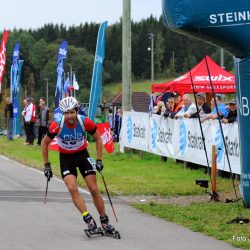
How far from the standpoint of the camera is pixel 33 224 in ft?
32.1

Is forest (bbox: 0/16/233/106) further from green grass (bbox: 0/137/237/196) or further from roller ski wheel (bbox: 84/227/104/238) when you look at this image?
roller ski wheel (bbox: 84/227/104/238)

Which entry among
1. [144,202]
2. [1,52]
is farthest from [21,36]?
[144,202]

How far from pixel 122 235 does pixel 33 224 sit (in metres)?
1.50

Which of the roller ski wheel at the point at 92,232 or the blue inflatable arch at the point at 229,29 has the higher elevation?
the blue inflatable arch at the point at 229,29

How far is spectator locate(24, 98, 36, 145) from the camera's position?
92.8ft

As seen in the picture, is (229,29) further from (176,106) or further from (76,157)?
(176,106)

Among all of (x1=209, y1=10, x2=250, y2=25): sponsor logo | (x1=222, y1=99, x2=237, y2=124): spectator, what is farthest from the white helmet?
(x1=222, y1=99, x2=237, y2=124): spectator

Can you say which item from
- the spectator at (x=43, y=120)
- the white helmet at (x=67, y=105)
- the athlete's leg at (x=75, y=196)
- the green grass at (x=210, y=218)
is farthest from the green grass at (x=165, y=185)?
the spectator at (x=43, y=120)

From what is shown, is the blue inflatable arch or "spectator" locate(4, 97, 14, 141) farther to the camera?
"spectator" locate(4, 97, 14, 141)

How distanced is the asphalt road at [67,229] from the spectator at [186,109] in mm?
4884

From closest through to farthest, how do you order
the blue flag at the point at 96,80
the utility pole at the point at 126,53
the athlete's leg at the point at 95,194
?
the athlete's leg at the point at 95,194 < the utility pole at the point at 126,53 < the blue flag at the point at 96,80

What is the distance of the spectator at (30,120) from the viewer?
92.8ft

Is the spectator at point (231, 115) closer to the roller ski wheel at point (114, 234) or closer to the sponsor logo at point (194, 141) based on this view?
the sponsor logo at point (194, 141)

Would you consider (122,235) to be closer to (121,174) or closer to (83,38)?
(121,174)
